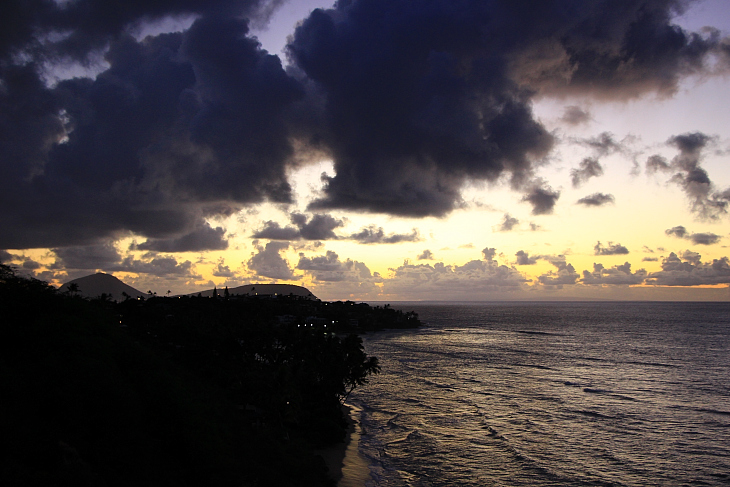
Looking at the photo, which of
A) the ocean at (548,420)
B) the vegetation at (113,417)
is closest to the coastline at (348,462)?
the ocean at (548,420)

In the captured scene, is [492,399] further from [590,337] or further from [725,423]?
[590,337]

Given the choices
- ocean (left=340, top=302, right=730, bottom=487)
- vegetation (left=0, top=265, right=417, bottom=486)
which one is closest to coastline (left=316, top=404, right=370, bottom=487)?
ocean (left=340, top=302, right=730, bottom=487)

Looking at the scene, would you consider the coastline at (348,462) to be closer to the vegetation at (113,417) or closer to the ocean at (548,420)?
the ocean at (548,420)

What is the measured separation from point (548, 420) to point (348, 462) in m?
26.0

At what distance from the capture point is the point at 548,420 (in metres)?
49.6

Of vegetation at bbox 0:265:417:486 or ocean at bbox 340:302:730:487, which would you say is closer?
vegetation at bbox 0:265:417:486

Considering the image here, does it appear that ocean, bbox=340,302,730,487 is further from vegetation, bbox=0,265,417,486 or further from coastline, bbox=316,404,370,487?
vegetation, bbox=0,265,417,486

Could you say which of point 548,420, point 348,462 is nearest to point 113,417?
point 348,462

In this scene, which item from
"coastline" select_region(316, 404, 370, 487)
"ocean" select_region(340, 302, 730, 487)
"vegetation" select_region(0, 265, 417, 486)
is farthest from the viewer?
"ocean" select_region(340, 302, 730, 487)

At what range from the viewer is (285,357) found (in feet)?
147

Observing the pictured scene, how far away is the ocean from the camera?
116 feet

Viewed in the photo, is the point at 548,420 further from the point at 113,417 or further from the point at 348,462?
the point at 113,417

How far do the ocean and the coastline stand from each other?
0.47 metres

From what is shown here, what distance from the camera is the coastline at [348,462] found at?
32.0m
